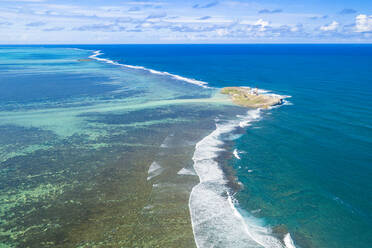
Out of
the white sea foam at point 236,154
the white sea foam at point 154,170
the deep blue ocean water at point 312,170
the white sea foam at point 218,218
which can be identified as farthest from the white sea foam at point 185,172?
the white sea foam at point 236,154

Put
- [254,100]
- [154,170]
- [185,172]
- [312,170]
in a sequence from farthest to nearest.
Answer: [254,100] < [154,170] < [185,172] < [312,170]

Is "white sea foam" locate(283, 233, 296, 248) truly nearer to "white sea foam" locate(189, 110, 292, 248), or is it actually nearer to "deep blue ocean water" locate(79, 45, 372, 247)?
"white sea foam" locate(189, 110, 292, 248)

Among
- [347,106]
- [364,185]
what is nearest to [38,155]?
[364,185]

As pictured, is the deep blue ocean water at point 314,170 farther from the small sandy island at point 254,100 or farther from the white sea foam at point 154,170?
the white sea foam at point 154,170

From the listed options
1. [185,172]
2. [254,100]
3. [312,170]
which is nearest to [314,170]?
[312,170]

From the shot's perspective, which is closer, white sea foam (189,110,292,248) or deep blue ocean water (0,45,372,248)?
white sea foam (189,110,292,248)

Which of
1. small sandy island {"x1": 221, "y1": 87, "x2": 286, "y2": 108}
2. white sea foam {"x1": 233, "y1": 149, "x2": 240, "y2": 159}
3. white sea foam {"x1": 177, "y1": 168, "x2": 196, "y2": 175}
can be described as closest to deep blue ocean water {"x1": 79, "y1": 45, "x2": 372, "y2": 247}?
white sea foam {"x1": 233, "y1": 149, "x2": 240, "y2": 159}

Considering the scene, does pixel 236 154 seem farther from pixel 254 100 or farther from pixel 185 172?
pixel 254 100

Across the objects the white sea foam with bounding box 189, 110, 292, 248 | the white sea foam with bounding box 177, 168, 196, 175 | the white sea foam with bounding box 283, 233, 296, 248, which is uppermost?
the white sea foam with bounding box 283, 233, 296, 248

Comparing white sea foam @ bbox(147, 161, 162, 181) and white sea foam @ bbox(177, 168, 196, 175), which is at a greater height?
white sea foam @ bbox(147, 161, 162, 181)
